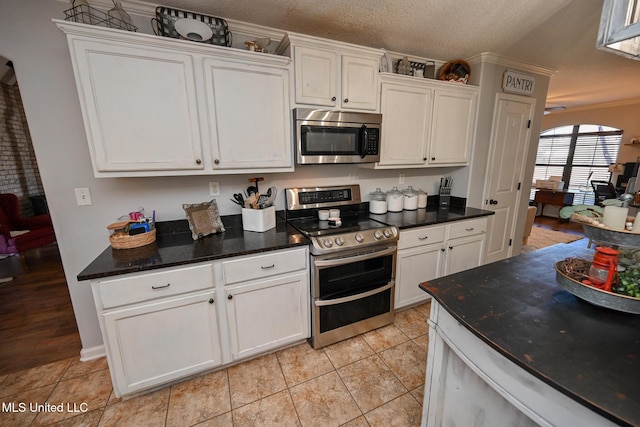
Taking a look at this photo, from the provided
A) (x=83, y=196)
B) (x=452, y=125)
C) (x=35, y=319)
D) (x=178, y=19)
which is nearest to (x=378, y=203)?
(x=452, y=125)

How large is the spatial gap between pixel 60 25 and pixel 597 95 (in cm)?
724

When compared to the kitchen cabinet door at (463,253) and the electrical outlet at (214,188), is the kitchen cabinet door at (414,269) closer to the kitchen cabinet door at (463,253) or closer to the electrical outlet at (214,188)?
the kitchen cabinet door at (463,253)

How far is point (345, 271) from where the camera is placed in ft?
6.35

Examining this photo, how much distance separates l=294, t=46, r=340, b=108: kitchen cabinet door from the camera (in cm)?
187

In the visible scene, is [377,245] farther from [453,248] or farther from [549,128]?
Answer: [549,128]

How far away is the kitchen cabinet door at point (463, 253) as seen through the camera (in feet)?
8.14

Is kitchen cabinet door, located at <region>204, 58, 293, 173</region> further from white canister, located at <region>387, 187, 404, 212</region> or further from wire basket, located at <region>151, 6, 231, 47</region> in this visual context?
white canister, located at <region>387, 187, 404, 212</region>

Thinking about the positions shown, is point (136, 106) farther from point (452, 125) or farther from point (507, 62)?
point (507, 62)

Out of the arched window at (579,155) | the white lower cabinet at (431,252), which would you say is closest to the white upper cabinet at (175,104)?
the white lower cabinet at (431,252)

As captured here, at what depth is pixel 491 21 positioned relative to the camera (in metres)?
2.17

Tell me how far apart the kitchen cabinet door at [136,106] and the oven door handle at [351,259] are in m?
1.09

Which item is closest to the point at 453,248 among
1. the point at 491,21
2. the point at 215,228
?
the point at 491,21

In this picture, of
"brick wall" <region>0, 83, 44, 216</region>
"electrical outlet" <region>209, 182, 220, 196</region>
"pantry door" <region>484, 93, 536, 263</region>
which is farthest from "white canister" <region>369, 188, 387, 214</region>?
"brick wall" <region>0, 83, 44, 216</region>

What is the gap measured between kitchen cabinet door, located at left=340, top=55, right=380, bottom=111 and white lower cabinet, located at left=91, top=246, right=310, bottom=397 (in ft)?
4.09
